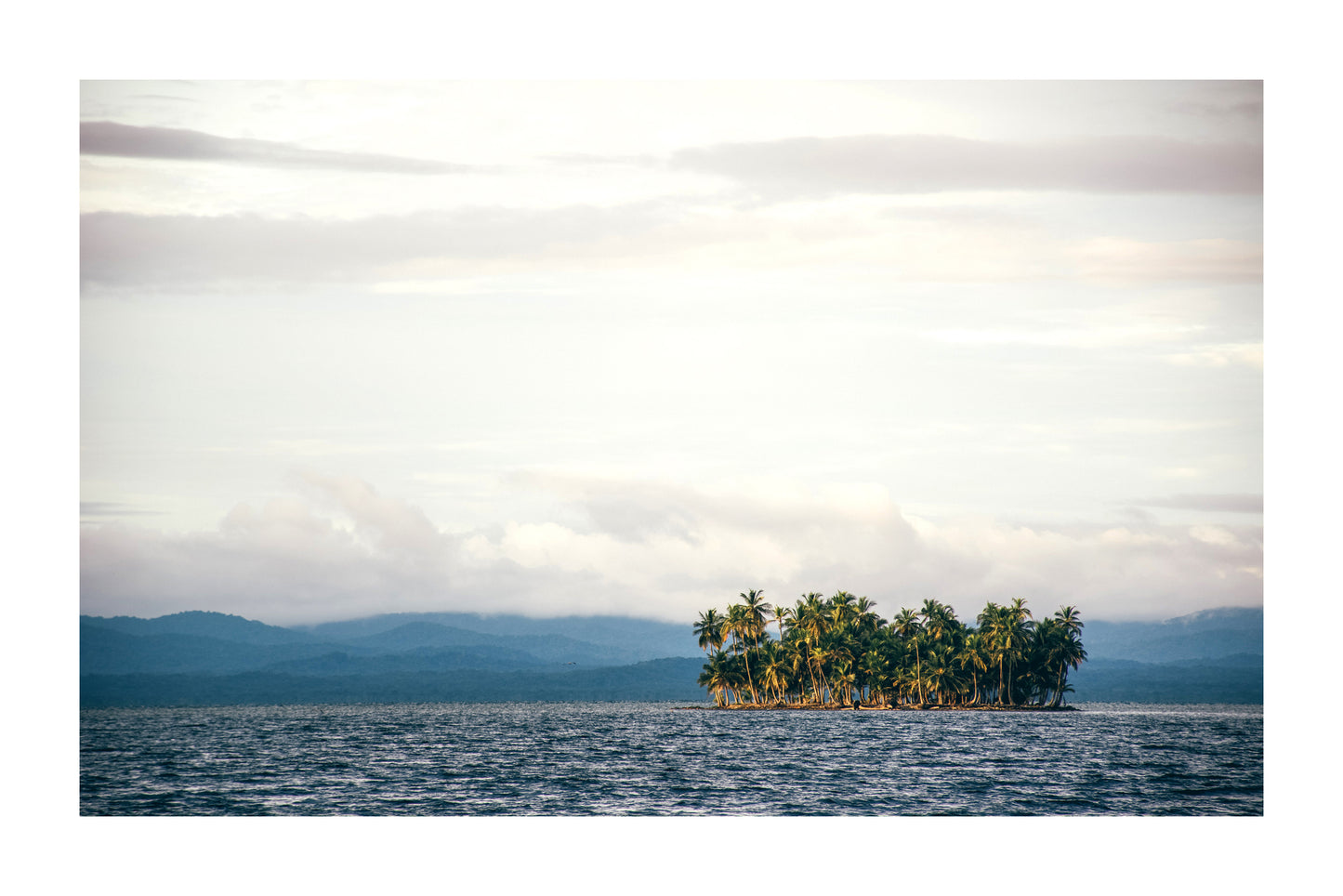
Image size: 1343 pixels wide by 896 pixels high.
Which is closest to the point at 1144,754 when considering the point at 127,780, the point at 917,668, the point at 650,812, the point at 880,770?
the point at 880,770

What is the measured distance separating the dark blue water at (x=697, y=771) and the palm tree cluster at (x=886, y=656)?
49.1 m

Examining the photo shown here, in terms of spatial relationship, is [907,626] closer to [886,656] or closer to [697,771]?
[886,656]

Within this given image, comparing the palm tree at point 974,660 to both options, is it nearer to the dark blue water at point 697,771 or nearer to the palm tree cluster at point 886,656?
the palm tree cluster at point 886,656

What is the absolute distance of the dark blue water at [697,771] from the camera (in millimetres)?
52469

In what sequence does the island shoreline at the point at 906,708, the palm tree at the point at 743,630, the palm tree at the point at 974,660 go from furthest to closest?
1. the palm tree at the point at 743,630
2. the palm tree at the point at 974,660
3. the island shoreline at the point at 906,708

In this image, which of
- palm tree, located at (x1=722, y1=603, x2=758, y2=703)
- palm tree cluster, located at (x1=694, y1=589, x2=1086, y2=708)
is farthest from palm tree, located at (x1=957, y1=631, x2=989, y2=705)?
palm tree, located at (x1=722, y1=603, x2=758, y2=703)

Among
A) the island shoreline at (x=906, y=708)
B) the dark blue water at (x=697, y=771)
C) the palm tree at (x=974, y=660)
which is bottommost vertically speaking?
the island shoreline at (x=906, y=708)

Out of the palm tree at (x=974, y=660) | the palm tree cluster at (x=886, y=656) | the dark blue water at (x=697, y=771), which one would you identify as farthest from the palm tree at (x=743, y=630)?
the dark blue water at (x=697, y=771)

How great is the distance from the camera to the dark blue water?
172ft

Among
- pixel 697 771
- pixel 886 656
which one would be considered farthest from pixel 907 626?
pixel 697 771
